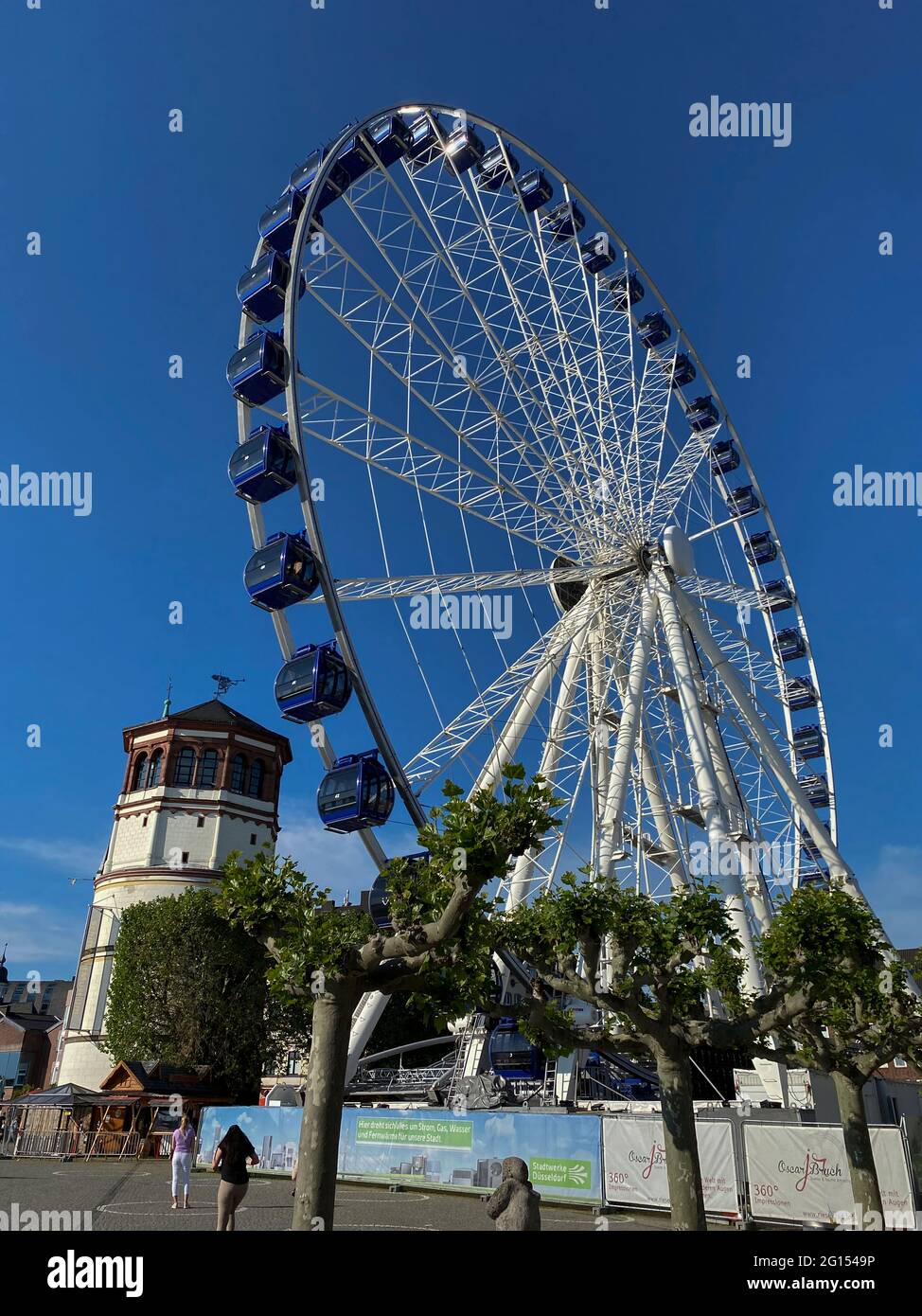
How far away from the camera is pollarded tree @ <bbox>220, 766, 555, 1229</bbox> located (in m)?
12.4

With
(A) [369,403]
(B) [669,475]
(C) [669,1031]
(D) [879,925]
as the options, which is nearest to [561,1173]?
(C) [669,1031]

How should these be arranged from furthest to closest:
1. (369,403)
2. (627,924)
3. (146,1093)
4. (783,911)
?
1. (146,1093)
2. (369,403)
3. (783,911)
4. (627,924)

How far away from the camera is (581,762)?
32656 mm

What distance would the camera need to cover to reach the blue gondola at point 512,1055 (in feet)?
134

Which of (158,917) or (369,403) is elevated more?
(369,403)

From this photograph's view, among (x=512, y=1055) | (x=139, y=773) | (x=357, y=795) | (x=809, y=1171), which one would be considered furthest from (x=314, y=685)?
(x=139, y=773)

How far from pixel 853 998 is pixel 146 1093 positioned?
31.9 meters

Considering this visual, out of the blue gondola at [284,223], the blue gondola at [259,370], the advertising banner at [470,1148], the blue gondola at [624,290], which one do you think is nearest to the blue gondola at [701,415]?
the blue gondola at [624,290]

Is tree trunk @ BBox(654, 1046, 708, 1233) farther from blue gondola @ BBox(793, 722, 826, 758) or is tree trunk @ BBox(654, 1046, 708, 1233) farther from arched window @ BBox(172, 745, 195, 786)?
arched window @ BBox(172, 745, 195, 786)

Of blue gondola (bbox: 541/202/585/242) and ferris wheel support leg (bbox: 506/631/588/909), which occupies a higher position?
blue gondola (bbox: 541/202/585/242)

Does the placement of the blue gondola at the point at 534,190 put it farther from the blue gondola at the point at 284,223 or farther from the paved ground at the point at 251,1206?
the paved ground at the point at 251,1206

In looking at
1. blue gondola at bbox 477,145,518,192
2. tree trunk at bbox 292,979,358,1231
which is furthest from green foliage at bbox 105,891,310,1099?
tree trunk at bbox 292,979,358,1231

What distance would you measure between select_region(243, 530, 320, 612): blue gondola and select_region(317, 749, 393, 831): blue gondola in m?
4.35

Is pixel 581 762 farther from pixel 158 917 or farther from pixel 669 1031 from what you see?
pixel 158 917
